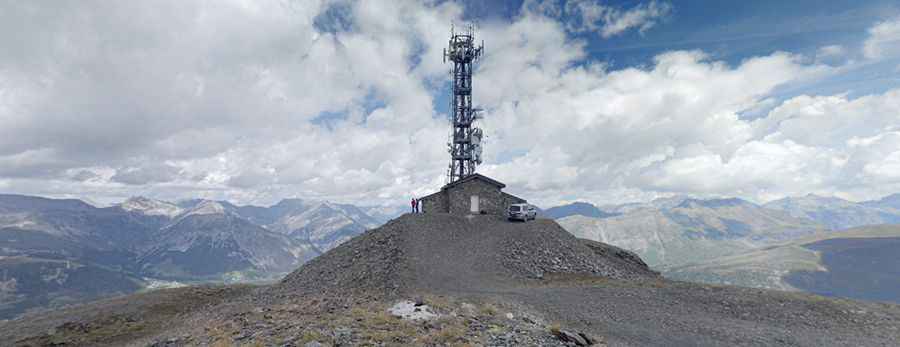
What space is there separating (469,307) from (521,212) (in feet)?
82.8

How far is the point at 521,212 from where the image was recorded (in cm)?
4694

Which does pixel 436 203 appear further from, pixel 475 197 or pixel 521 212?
pixel 521 212

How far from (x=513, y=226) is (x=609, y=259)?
11.6 meters

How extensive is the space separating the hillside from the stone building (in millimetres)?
5590

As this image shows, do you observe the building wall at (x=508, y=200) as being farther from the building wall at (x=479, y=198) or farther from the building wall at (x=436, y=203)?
the building wall at (x=436, y=203)

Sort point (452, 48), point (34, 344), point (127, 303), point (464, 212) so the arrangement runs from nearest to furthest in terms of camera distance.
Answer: point (34, 344), point (127, 303), point (464, 212), point (452, 48)

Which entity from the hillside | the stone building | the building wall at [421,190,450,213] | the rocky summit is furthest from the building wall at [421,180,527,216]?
the hillside

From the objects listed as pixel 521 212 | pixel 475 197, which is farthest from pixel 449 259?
pixel 475 197

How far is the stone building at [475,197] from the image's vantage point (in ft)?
168

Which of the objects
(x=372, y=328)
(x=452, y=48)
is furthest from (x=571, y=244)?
(x=452, y=48)

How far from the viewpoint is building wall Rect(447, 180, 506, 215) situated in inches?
2015

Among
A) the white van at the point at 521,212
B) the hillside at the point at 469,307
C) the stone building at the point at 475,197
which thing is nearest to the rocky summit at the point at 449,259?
the hillside at the point at 469,307

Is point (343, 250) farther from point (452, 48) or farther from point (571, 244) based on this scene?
point (452, 48)

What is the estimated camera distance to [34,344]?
96.0 ft
